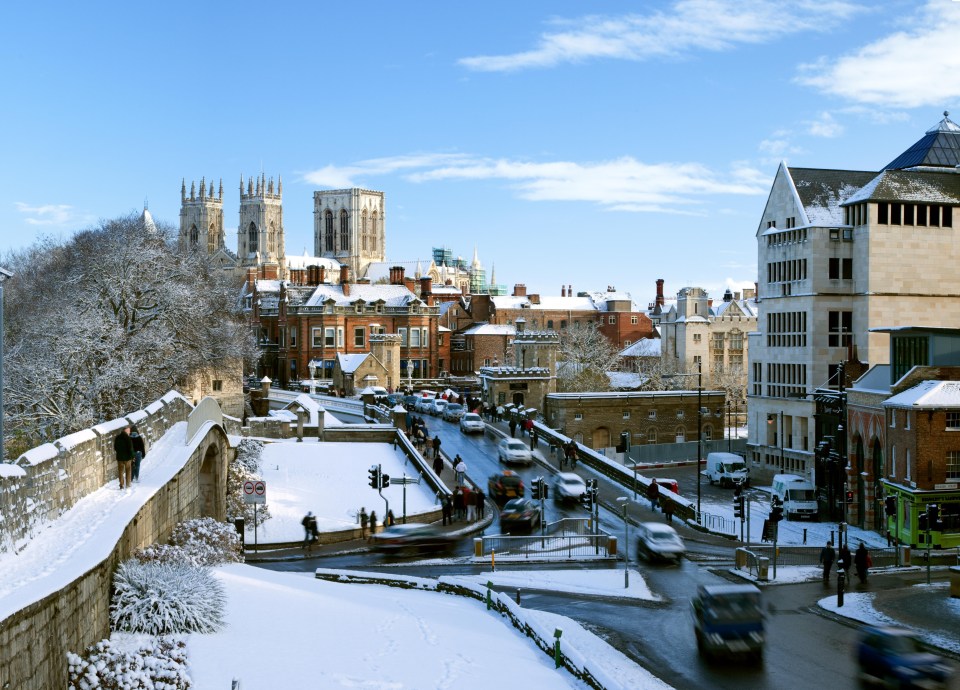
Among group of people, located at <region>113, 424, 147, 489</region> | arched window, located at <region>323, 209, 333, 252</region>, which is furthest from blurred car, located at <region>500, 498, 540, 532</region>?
arched window, located at <region>323, 209, 333, 252</region>

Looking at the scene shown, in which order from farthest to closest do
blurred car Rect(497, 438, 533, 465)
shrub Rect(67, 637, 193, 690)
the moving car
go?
blurred car Rect(497, 438, 533, 465) → the moving car → shrub Rect(67, 637, 193, 690)

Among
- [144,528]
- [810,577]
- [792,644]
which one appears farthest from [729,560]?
[144,528]

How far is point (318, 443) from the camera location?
51.3 m

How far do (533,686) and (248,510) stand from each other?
69.1 feet

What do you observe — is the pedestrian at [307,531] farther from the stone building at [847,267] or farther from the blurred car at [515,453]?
the stone building at [847,267]

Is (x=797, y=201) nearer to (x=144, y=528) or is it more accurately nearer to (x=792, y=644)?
(x=792, y=644)

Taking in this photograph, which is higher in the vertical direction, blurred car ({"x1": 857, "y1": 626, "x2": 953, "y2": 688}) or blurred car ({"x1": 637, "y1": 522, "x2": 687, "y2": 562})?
blurred car ({"x1": 857, "y1": 626, "x2": 953, "y2": 688})

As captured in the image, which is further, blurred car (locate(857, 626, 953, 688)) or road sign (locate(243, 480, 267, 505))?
road sign (locate(243, 480, 267, 505))

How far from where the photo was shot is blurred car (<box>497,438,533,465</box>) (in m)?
48.7

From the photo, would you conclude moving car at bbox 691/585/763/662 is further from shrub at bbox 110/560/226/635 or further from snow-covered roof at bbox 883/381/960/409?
snow-covered roof at bbox 883/381/960/409

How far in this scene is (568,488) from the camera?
135 feet

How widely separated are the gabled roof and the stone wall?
1866 inches

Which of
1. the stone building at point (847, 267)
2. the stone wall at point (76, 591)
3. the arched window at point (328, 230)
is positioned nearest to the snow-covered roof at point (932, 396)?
the stone building at point (847, 267)

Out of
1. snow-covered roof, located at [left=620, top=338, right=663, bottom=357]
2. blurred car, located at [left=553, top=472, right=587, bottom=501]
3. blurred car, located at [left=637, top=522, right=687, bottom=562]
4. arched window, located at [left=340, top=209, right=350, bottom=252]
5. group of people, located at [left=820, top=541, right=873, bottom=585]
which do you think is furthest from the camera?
arched window, located at [left=340, top=209, right=350, bottom=252]
